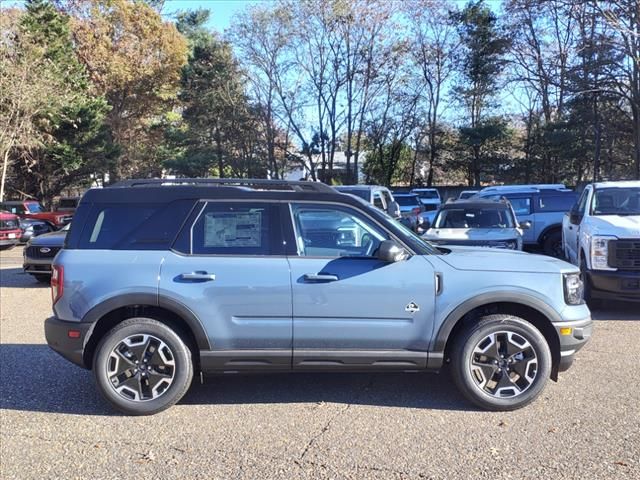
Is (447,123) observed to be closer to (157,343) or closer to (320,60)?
(320,60)

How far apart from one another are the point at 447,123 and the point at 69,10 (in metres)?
27.9

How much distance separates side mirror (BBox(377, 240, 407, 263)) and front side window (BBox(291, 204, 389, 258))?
0.15m

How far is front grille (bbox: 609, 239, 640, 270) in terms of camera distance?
7.68 m

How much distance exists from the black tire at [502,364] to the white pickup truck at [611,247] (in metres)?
3.79

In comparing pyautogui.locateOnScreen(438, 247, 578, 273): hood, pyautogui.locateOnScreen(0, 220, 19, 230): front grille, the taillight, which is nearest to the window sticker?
the taillight

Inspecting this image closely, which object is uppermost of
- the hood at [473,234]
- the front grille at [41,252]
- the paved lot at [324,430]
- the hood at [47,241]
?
the hood at [473,234]

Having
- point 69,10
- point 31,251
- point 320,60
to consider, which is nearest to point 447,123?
point 320,60

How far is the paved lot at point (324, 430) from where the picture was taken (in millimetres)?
3660

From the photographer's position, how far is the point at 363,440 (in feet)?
13.3

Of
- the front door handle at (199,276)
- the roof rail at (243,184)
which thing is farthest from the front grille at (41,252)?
the front door handle at (199,276)

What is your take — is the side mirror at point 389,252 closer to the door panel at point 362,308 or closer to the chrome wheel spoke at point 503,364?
the door panel at point 362,308

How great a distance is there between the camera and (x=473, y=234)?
10.5m

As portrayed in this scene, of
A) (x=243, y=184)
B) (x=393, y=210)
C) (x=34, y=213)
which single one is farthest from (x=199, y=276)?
(x=34, y=213)

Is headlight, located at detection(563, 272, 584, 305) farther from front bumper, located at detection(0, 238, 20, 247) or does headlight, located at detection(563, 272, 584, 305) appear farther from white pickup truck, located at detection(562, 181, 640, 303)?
front bumper, located at detection(0, 238, 20, 247)
